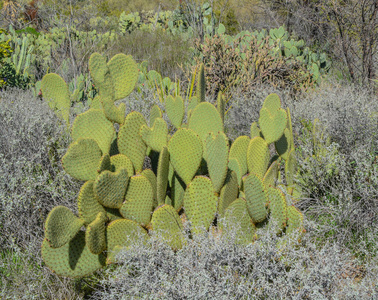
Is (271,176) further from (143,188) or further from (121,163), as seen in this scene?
(121,163)

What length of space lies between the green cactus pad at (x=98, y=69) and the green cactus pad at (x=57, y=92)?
78 cm

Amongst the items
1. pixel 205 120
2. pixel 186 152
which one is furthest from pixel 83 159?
pixel 205 120

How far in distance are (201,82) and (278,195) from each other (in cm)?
99

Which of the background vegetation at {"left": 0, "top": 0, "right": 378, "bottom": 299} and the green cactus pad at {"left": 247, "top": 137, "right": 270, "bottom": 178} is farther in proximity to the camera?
the green cactus pad at {"left": 247, "top": 137, "right": 270, "bottom": 178}

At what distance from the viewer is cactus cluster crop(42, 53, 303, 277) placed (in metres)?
1.98

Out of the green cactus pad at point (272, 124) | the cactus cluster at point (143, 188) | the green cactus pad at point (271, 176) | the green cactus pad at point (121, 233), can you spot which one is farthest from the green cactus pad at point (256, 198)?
the green cactus pad at point (121, 233)

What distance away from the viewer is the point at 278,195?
2.14 m

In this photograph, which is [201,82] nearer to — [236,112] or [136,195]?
[136,195]

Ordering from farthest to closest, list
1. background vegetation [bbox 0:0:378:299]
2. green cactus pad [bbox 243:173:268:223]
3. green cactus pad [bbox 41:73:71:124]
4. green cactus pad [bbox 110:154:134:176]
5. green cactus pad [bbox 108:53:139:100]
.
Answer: green cactus pad [bbox 41:73:71:124], green cactus pad [bbox 108:53:139:100], green cactus pad [bbox 110:154:134:176], green cactus pad [bbox 243:173:268:223], background vegetation [bbox 0:0:378:299]

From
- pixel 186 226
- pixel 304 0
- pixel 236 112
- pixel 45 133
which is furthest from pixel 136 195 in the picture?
pixel 304 0

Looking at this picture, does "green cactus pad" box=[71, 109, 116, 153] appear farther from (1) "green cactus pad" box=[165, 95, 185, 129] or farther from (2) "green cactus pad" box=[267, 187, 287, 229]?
(2) "green cactus pad" box=[267, 187, 287, 229]

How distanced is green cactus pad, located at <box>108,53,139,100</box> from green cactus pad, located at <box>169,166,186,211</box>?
64cm

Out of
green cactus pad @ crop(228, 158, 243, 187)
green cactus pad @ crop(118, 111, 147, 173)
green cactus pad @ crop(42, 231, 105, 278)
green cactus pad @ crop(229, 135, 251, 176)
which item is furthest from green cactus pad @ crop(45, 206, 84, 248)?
green cactus pad @ crop(229, 135, 251, 176)

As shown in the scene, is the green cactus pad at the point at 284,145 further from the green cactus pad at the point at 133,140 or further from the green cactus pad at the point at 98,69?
the green cactus pad at the point at 98,69
